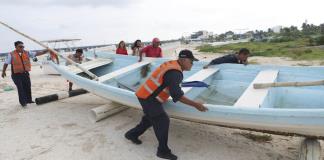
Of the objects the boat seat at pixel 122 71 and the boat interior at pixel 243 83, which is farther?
the boat seat at pixel 122 71

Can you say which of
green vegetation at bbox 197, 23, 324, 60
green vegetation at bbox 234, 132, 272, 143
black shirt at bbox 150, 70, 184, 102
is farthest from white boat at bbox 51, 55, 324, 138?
green vegetation at bbox 197, 23, 324, 60

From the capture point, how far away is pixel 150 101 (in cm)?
365

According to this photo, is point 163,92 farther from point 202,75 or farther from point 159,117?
point 202,75

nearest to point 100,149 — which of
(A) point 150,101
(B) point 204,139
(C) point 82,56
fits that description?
(A) point 150,101

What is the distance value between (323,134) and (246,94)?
38.8 inches

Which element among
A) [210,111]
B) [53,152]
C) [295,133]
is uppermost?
[210,111]

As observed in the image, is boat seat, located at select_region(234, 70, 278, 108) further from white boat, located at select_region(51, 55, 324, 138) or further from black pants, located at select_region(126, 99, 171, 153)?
black pants, located at select_region(126, 99, 171, 153)

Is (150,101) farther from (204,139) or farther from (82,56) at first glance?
(82,56)

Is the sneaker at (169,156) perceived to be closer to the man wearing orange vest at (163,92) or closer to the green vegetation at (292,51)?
the man wearing orange vest at (163,92)

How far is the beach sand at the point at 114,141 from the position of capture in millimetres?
4035

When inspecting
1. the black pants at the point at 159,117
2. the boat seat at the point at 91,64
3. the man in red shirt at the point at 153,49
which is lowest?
Answer: the black pants at the point at 159,117

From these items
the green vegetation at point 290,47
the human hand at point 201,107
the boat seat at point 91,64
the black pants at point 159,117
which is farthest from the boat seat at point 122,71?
the green vegetation at point 290,47

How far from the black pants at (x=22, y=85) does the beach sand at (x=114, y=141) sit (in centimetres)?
79

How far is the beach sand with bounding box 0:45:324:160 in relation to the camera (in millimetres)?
4035
